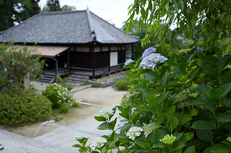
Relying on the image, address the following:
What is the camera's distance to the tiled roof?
1398 cm

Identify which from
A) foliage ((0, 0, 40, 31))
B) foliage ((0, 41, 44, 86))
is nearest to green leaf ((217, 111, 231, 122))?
foliage ((0, 41, 44, 86))

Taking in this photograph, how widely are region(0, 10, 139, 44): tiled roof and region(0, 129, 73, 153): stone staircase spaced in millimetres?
8890

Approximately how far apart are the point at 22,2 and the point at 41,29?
793 cm

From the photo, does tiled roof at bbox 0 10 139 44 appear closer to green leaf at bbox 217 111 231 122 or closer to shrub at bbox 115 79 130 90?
shrub at bbox 115 79 130 90

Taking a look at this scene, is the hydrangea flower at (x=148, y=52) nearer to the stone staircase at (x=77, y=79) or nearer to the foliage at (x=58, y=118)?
the foliage at (x=58, y=118)

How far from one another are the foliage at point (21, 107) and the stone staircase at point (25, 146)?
500 mm

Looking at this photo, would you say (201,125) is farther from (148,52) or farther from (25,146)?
(25,146)

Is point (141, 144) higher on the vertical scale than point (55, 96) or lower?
higher

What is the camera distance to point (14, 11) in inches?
910

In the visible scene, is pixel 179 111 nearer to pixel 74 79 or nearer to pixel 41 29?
pixel 74 79

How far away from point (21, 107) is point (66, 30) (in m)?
10.5

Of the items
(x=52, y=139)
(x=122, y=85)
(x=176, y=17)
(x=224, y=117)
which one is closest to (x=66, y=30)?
(x=122, y=85)

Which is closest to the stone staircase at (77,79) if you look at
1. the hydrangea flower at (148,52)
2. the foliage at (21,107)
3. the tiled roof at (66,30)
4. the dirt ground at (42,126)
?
the tiled roof at (66,30)

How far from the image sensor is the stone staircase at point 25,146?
3490 mm
